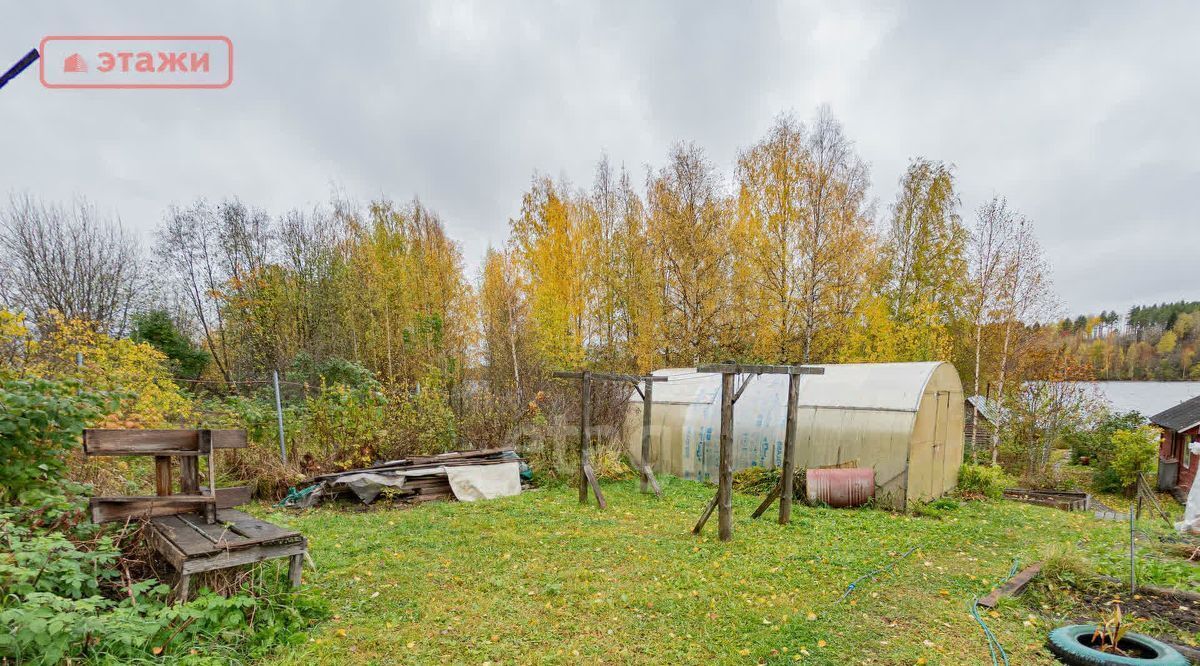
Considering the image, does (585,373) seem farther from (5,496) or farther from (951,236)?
(951,236)

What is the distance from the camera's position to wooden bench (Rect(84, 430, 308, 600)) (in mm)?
3459

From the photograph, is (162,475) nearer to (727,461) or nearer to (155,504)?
(155,504)

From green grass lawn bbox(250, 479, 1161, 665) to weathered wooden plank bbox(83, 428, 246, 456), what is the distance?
1.49m

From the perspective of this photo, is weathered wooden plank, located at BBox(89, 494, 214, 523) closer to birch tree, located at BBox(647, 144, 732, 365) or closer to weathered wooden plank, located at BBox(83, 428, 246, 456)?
weathered wooden plank, located at BBox(83, 428, 246, 456)

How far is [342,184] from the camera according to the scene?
829 inches

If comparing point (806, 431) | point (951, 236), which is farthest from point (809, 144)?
point (806, 431)

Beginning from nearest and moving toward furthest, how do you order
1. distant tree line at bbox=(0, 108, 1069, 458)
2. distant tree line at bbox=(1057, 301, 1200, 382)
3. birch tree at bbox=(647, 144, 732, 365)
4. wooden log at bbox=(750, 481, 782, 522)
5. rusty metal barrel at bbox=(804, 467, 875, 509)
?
1. wooden log at bbox=(750, 481, 782, 522)
2. rusty metal barrel at bbox=(804, 467, 875, 509)
3. distant tree line at bbox=(0, 108, 1069, 458)
4. birch tree at bbox=(647, 144, 732, 365)
5. distant tree line at bbox=(1057, 301, 1200, 382)

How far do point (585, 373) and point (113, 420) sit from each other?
249 inches

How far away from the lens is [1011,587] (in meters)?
4.67

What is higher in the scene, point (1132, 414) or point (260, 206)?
point (260, 206)

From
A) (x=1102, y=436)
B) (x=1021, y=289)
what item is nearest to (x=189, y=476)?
(x=1021, y=289)

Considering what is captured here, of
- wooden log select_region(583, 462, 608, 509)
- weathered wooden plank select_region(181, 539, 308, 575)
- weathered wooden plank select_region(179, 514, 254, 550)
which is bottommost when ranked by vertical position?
wooden log select_region(583, 462, 608, 509)

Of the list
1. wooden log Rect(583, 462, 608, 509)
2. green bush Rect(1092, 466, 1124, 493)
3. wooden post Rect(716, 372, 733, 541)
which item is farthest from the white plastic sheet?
green bush Rect(1092, 466, 1124, 493)

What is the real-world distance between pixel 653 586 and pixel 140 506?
4380 mm
